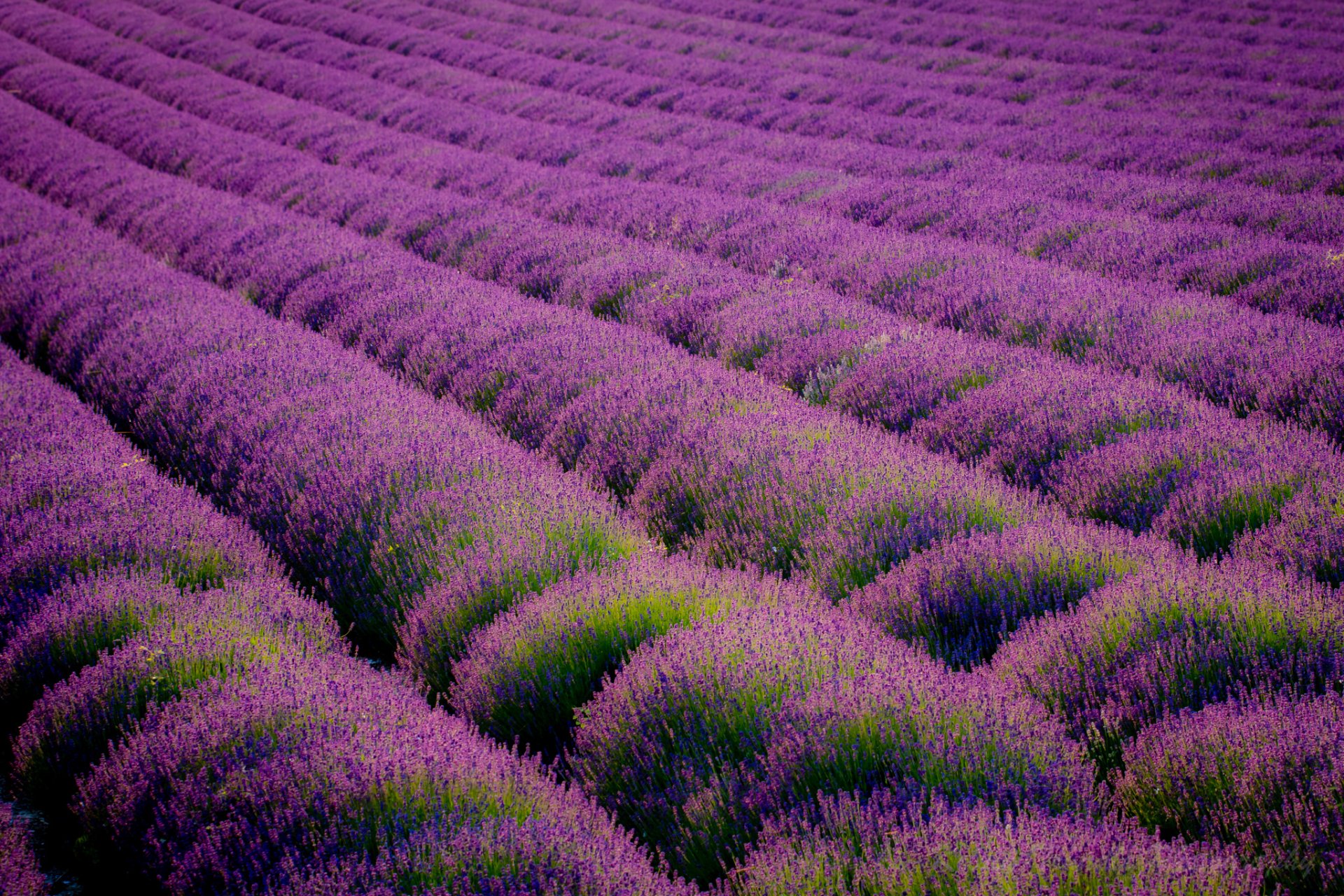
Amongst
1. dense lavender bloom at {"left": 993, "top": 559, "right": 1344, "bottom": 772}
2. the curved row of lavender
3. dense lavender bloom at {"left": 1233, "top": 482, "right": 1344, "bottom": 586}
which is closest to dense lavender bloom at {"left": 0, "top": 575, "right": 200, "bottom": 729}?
the curved row of lavender

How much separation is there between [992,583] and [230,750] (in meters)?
2.32

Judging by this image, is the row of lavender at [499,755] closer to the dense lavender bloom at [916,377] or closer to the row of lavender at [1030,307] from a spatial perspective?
the dense lavender bloom at [916,377]

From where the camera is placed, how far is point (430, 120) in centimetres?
1250

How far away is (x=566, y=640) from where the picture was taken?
2.69m

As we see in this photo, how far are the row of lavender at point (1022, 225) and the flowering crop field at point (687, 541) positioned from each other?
6 cm

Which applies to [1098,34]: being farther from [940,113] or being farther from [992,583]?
[992,583]

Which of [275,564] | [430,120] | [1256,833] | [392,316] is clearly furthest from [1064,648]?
[430,120]

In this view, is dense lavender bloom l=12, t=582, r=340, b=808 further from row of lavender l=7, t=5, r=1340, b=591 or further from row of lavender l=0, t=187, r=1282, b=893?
row of lavender l=7, t=5, r=1340, b=591

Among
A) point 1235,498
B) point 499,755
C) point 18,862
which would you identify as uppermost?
point 1235,498

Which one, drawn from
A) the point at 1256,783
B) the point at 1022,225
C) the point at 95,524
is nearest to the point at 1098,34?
the point at 1022,225

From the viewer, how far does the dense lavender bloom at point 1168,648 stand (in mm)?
2195

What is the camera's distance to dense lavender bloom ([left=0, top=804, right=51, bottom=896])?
201 centimetres

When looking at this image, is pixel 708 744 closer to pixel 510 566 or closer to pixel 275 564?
pixel 510 566

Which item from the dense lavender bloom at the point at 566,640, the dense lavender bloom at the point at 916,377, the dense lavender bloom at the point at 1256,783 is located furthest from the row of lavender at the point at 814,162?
the dense lavender bloom at the point at 566,640
